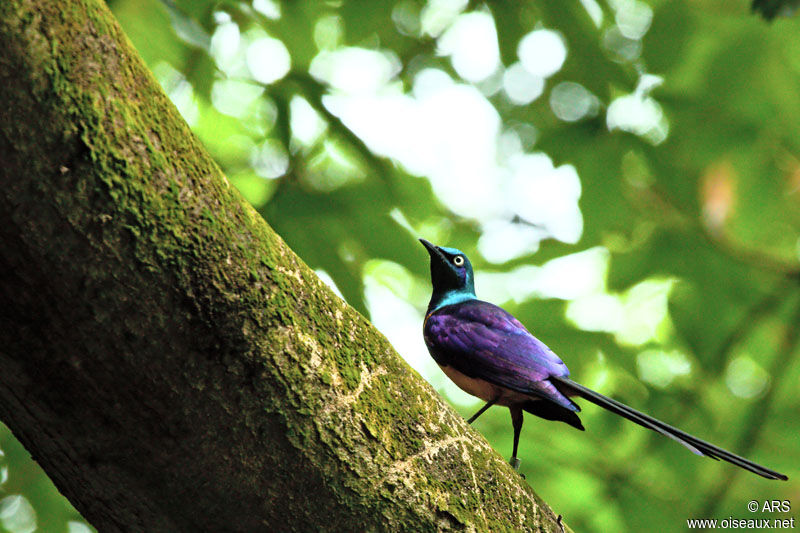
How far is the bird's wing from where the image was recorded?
2.96m

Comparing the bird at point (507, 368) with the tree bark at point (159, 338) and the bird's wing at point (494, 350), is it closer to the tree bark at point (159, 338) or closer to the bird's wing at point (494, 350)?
the bird's wing at point (494, 350)

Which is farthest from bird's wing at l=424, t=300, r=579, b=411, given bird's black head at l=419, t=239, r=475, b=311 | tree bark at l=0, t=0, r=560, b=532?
tree bark at l=0, t=0, r=560, b=532

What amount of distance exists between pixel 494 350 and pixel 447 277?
0.79m

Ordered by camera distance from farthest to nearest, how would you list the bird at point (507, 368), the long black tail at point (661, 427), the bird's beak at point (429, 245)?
the bird's beak at point (429, 245) < the bird at point (507, 368) < the long black tail at point (661, 427)

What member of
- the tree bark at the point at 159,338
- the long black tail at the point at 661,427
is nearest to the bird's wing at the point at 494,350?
the long black tail at the point at 661,427

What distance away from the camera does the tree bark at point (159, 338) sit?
152 centimetres

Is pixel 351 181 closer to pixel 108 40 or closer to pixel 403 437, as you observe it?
pixel 403 437

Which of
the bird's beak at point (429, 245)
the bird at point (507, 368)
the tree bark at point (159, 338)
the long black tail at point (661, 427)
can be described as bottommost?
the tree bark at point (159, 338)

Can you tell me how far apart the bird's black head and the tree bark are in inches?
68.2

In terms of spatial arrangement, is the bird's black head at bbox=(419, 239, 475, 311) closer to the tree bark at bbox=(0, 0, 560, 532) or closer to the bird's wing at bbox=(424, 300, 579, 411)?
the bird's wing at bbox=(424, 300, 579, 411)

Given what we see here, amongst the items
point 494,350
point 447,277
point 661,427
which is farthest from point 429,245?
point 661,427

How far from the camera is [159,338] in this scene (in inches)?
65.4

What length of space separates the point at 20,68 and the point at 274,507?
3.56ft

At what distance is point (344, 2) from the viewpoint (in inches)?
166
